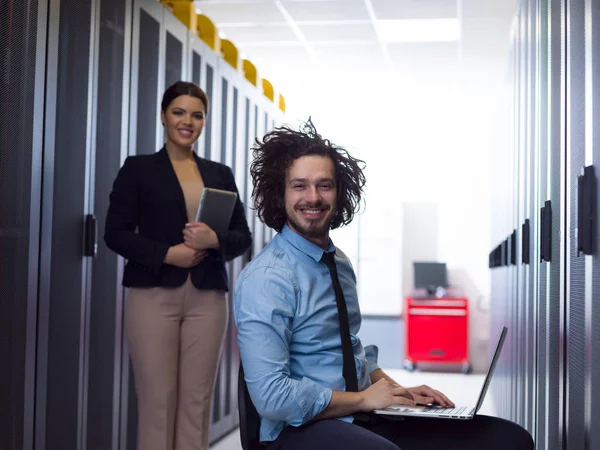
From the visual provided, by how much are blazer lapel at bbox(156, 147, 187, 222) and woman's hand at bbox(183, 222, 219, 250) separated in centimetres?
12

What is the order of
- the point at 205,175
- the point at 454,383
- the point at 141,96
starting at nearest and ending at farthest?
1. the point at 205,175
2. the point at 141,96
3. the point at 454,383

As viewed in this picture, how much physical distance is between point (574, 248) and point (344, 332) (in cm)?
54

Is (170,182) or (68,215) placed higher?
(170,182)

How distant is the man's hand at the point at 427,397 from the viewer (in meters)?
1.79

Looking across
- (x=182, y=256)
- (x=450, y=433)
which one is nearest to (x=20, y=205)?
(x=182, y=256)

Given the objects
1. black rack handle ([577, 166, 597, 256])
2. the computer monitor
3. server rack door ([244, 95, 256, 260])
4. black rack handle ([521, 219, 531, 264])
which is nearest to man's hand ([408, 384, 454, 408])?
black rack handle ([577, 166, 597, 256])

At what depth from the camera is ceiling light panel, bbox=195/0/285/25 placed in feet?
17.9

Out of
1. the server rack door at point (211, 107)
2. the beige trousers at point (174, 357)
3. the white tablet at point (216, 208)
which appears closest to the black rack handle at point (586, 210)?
the white tablet at point (216, 208)

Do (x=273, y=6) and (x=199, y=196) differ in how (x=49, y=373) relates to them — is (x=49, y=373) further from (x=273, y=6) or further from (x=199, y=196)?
(x=273, y=6)

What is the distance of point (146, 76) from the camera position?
11.5 ft

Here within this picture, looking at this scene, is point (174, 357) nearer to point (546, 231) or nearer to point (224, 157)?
point (546, 231)

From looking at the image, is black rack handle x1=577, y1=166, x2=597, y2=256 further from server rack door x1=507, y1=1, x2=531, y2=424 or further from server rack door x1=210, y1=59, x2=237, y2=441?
server rack door x1=210, y1=59, x2=237, y2=441

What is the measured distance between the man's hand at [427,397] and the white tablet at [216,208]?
50.0 inches

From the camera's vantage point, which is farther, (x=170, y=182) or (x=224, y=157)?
(x=224, y=157)
